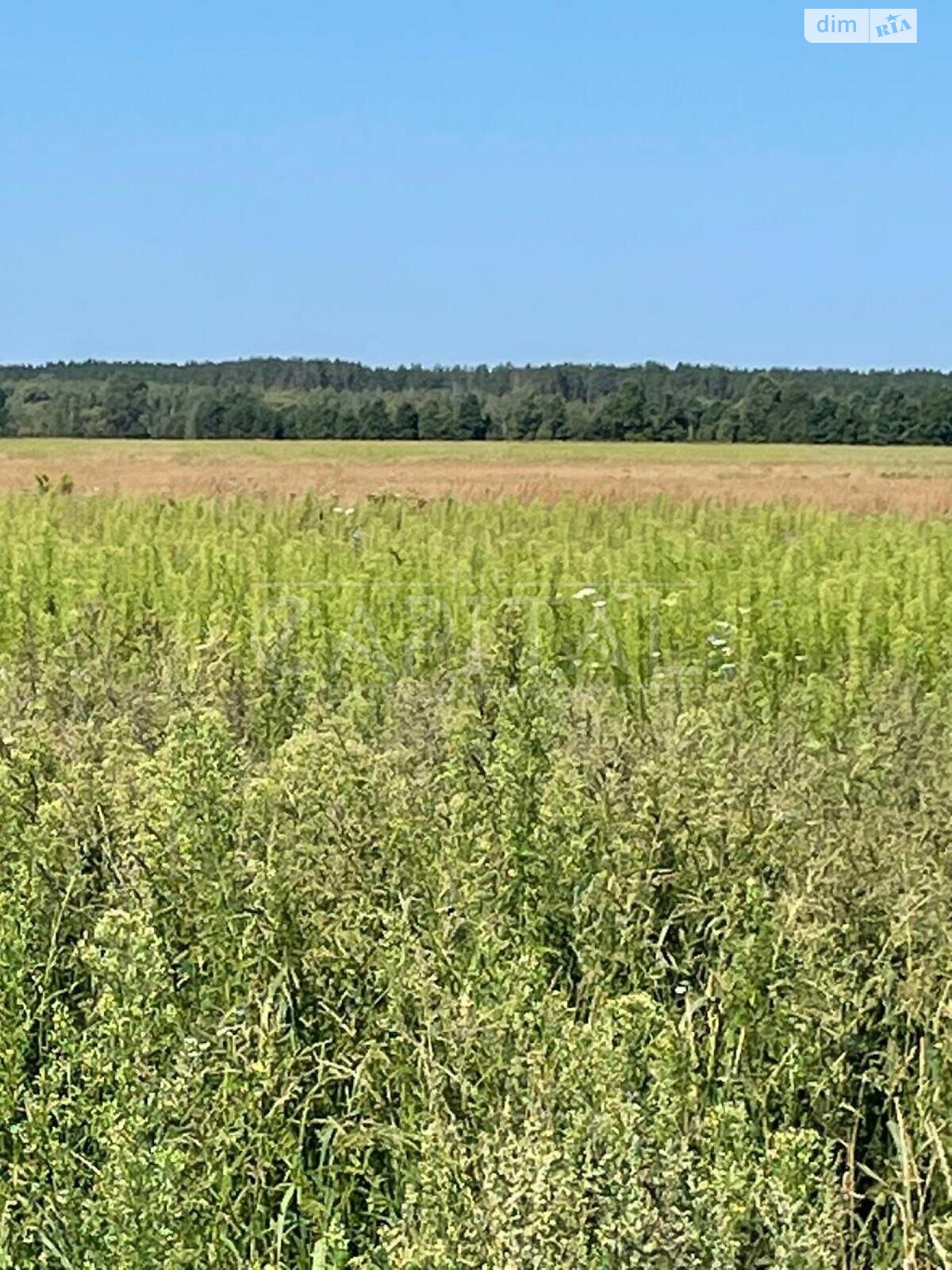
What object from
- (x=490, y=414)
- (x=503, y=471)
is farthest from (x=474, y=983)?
(x=490, y=414)

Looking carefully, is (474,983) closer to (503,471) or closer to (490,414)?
(503,471)

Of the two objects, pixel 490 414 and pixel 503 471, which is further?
pixel 490 414

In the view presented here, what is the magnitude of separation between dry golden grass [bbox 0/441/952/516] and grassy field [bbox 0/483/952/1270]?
14.4 metres

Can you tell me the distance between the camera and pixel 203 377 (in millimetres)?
90000

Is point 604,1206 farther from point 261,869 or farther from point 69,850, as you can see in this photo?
point 69,850

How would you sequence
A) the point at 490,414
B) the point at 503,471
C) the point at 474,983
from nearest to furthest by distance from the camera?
the point at 474,983
the point at 503,471
the point at 490,414

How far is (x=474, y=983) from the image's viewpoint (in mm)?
2814

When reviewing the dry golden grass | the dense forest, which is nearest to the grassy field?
the dry golden grass

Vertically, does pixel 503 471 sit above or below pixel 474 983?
above

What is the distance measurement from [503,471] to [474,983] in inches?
1322

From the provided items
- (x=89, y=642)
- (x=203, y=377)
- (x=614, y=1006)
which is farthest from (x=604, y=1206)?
(x=203, y=377)

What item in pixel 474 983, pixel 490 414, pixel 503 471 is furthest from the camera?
pixel 490 414

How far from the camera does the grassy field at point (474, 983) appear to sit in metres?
2.38

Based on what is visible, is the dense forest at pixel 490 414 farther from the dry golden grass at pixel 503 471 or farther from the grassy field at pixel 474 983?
the grassy field at pixel 474 983
